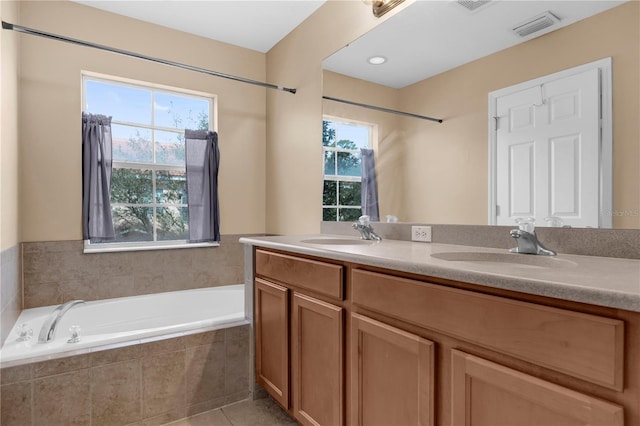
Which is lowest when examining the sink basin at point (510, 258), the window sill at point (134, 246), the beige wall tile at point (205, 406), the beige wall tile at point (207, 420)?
the beige wall tile at point (207, 420)

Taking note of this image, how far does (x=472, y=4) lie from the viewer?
161 centimetres

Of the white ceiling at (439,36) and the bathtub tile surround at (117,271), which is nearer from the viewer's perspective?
the white ceiling at (439,36)

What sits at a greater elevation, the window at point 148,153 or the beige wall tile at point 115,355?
the window at point 148,153

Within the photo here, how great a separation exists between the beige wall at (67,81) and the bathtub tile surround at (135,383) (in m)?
1.29

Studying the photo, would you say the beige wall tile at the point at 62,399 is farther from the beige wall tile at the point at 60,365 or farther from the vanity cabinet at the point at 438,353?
the vanity cabinet at the point at 438,353

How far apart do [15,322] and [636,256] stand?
10.1 feet

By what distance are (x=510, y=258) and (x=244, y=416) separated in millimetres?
1592

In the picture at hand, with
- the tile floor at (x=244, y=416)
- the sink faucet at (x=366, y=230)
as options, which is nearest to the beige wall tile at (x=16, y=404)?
the tile floor at (x=244, y=416)

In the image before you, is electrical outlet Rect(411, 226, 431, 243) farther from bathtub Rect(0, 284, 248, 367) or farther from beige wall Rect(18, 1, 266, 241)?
beige wall Rect(18, 1, 266, 241)

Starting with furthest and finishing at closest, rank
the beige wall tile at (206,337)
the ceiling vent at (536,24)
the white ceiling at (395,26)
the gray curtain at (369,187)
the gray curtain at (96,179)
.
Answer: the gray curtain at (96,179)
the gray curtain at (369,187)
the beige wall tile at (206,337)
the white ceiling at (395,26)
the ceiling vent at (536,24)

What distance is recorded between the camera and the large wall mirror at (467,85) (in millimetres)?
1149

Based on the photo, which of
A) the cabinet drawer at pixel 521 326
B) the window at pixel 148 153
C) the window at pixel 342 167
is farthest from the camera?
the window at pixel 148 153

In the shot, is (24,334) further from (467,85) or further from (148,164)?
(467,85)

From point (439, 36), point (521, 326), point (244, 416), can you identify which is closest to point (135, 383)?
point (244, 416)
